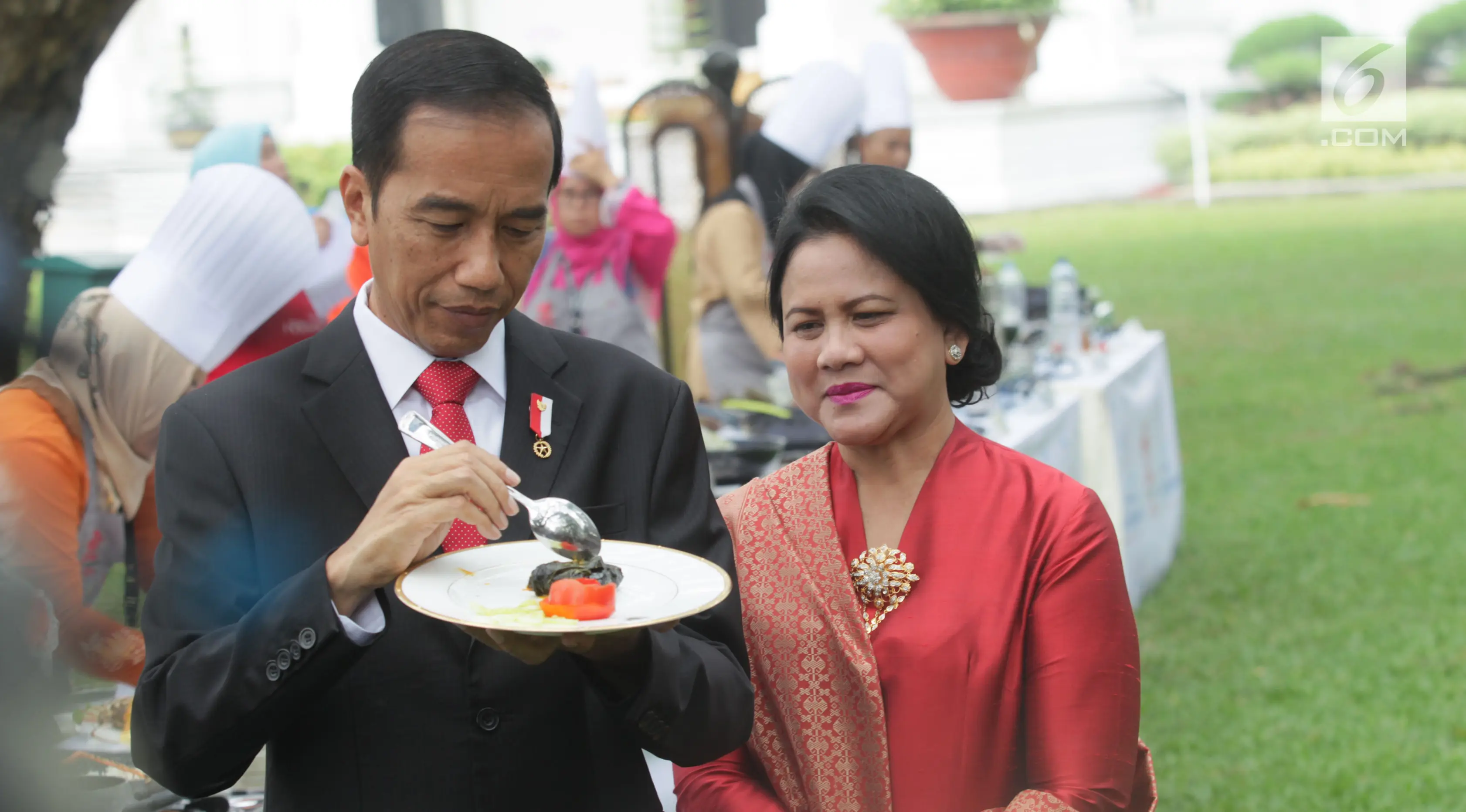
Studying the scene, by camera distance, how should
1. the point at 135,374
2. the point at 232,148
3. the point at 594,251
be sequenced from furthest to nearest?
the point at 594,251
the point at 232,148
the point at 135,374

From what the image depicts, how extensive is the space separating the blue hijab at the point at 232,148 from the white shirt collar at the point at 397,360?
3144 millimetres

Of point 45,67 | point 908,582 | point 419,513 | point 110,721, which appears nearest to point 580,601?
point 419,513

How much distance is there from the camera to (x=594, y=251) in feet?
20.3

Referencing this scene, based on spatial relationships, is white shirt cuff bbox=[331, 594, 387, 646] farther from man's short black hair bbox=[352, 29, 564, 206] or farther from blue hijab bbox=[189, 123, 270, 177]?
blue hijab bbox=[189, 123, 270, 177]

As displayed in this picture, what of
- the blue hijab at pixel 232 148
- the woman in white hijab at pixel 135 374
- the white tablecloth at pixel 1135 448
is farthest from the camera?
the white tablecloth at pixel 1135 448

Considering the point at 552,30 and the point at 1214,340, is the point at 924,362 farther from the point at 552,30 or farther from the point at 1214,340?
the point at 552,30

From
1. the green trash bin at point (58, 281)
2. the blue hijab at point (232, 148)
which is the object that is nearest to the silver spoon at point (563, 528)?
the green trash bin at point (58, 281)

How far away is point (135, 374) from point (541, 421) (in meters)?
1.64

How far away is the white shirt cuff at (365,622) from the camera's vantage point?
147 cm

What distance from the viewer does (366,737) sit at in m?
1.58

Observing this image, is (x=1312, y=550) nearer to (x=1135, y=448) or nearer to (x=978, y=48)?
(x=1135, y=448)

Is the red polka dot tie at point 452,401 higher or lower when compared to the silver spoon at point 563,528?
higher

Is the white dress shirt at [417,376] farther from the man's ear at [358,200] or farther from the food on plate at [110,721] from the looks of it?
the food on plate at [110,721]

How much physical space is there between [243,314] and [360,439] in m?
1.88
